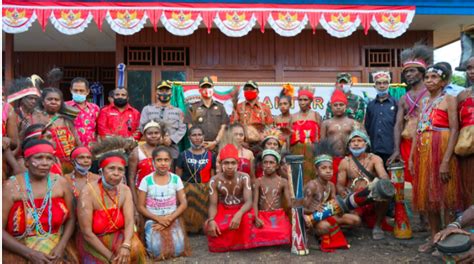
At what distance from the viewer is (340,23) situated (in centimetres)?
911

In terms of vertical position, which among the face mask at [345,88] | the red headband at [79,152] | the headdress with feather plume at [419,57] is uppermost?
the headdress with feather plume at [419,57]

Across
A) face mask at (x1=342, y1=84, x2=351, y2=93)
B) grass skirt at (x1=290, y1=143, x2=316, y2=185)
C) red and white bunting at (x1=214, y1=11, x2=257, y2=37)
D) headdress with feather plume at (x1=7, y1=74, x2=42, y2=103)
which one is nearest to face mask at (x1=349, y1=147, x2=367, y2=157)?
grass skirt at (x1=290, y1=143, x2=316, y2=185)

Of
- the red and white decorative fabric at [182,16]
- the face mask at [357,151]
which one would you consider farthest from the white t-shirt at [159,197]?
the red and white decorative fabric at [182,16]

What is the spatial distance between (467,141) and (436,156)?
34 centimetres

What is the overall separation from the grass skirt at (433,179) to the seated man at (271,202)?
1361 millimetres

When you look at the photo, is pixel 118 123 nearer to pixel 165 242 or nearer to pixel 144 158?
pixel 144 158

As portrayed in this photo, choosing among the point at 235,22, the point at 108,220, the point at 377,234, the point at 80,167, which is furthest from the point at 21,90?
the point at 235,22

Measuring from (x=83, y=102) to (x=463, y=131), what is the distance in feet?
14.7

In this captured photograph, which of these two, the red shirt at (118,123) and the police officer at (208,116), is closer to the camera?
the red shirt at (118,123)

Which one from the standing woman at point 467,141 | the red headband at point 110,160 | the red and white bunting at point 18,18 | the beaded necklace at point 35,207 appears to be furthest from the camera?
the red and white bunting at point 18,18

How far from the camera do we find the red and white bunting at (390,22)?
920 cm

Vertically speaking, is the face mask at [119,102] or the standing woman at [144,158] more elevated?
the face mask at [119,102]

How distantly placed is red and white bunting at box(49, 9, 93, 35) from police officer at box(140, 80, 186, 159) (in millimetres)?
3240

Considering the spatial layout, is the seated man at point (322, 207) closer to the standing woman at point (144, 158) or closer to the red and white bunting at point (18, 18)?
the standing woman at point (144, 158)
